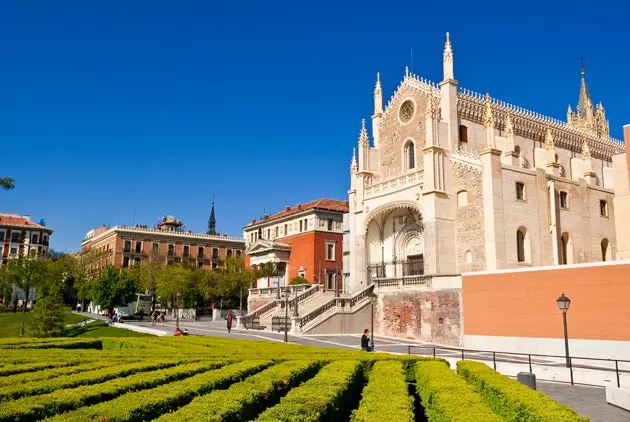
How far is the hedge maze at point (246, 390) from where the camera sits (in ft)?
24.9

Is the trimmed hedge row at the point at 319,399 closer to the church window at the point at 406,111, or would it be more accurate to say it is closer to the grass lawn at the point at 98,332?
the grass lawn at the point at 98,332

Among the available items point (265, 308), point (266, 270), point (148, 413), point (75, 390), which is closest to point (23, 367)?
point (75, 390)

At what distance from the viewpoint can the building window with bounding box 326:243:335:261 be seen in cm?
5938

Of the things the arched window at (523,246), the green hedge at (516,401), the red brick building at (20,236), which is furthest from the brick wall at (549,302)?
the red brick building at (20,236)

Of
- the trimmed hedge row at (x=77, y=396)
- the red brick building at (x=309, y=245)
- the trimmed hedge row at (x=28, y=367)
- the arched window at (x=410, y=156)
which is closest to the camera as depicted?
the trimmed hedge row at (x=77, y=396)

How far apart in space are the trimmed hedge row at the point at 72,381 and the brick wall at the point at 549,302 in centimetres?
1861

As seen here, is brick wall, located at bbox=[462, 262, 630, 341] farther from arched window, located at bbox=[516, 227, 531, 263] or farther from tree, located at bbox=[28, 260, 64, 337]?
tree, located at bbox=[28, 260, 64, 337]

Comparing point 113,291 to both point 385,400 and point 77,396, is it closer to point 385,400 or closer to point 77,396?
point 77,396

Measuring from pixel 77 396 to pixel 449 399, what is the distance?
588 centimetres

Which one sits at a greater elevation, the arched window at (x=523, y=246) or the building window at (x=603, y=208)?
the building window at (x=603, y=208)

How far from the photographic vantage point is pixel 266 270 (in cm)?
5838

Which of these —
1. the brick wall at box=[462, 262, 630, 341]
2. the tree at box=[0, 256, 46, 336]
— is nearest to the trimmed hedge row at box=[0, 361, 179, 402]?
the brick wall at box=[462, 262, 630, 341]

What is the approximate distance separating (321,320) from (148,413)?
27116 millimetres

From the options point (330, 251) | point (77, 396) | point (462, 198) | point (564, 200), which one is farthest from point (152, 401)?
point (330, 251)
